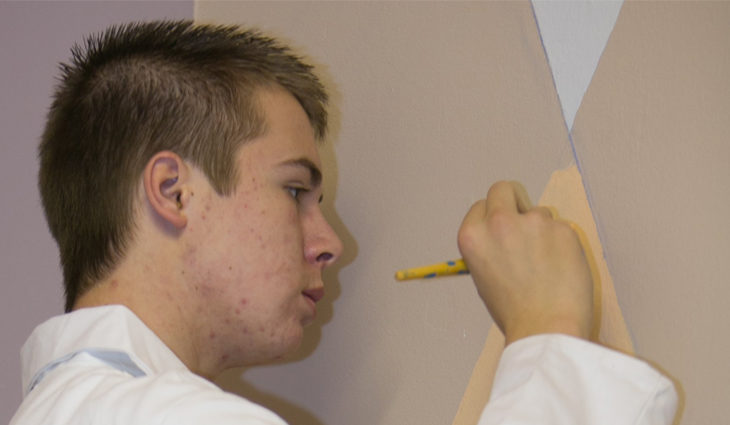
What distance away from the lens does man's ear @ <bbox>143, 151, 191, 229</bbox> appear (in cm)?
85

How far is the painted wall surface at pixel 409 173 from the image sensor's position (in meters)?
0.90

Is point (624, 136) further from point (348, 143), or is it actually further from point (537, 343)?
point (348, 143)

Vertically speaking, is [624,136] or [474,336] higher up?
[624,136]

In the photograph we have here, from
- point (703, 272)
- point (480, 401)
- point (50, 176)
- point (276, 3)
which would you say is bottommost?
point (480, 401)

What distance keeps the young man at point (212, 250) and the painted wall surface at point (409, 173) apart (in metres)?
0.07

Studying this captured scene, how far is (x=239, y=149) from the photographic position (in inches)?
Answer: 34.5

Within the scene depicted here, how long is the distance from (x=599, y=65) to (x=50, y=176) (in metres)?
0.62

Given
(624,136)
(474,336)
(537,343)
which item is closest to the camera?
(537,343)

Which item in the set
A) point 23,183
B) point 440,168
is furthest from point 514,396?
point 23,183

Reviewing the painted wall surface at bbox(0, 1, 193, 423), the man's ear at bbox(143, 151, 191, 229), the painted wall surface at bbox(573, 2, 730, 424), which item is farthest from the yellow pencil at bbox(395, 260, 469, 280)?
the painted wall surface at bbox(0, 1, 193, 423)

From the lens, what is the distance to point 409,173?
39.3 inches

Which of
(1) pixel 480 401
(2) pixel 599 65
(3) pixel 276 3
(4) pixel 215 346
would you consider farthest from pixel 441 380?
(3) pixel 276 3

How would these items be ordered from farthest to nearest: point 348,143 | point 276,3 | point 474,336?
point 276,3 < point 348,143 < point 474,336

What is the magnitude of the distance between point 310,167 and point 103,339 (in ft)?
0.98
